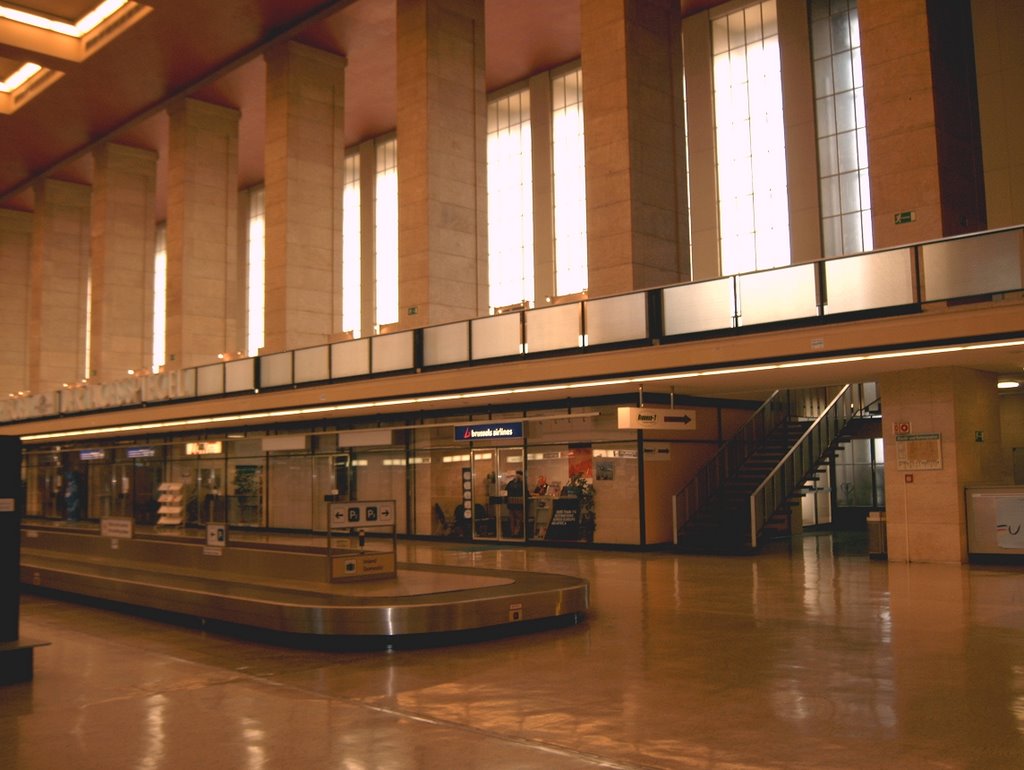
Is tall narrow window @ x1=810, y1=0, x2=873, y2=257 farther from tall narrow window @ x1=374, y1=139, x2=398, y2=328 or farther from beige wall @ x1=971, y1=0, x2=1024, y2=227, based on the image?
tall narrow window @ x1=374, y1=139, x2=398, y2=328

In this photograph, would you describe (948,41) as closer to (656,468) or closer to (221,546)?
(656,468)

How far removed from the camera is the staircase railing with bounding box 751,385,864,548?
2016 centimetres

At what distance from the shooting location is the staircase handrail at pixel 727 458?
71.4ft

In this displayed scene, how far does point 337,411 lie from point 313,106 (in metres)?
10.5

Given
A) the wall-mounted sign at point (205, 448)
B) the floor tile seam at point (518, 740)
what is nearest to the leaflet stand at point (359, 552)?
the floor tile seam at point (518, 740)

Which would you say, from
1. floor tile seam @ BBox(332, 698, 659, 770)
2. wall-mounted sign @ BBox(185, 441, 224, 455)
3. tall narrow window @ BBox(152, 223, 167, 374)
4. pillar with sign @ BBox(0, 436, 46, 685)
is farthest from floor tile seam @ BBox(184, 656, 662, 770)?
tall narrow window @ BBox(152, 223, 167, 374)

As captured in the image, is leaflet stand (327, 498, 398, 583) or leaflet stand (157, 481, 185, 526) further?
leaflet stand (157, 481, 185, 526)

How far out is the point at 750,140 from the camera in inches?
1035

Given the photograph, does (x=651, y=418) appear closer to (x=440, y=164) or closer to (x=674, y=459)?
(x=674, y=459)

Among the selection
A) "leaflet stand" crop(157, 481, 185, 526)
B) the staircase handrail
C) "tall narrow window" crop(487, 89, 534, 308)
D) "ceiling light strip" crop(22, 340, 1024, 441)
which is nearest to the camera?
"ceiling light strip" crop(22, 340, 1024, 441)

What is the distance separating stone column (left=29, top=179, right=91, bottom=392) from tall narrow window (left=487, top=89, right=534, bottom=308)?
76.4ft

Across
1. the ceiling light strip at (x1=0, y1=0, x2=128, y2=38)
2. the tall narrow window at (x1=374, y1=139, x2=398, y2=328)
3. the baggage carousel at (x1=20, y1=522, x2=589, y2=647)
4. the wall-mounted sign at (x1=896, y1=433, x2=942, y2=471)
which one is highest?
the ceiling light strip at (x1=0, y1=0, x2=128, y2=38)

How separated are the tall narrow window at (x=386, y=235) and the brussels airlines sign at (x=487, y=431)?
13.0 metres

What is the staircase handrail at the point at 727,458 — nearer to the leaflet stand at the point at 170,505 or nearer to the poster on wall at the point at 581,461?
the poster on wall at the point at 581,461
